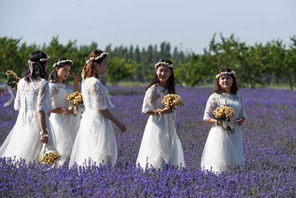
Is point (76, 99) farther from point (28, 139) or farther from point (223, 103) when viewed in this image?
point (223, 103)

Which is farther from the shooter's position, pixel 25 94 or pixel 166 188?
pixel 25 94

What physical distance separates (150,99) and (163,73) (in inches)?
13.7

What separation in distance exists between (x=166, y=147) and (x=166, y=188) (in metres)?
1.88

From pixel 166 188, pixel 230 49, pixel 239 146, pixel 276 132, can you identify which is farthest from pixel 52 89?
pixel 230 49

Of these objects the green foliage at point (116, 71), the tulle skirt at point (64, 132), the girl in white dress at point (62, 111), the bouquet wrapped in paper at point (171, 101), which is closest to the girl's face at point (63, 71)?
the girl in white dress at point (62, 111)

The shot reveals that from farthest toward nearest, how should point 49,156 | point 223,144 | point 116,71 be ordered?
point 116,71
point 223,144
point 49,156

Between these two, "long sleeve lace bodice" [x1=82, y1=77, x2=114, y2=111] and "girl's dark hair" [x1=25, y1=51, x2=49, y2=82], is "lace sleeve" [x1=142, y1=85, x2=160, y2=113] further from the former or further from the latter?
"girl's dark hair" [x1=25, y1=51, x2=49, y2=82]

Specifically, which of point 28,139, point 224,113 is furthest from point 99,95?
point 224,113

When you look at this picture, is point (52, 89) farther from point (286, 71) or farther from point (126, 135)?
point (286, 71)

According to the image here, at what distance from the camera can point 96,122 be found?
562cm

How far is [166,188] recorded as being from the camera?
4195 millimetres

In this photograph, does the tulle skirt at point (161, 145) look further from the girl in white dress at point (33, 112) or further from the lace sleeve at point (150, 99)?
the girl in white dress at point (33, 112)

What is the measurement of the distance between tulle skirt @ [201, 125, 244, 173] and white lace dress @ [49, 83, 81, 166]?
1762 mm

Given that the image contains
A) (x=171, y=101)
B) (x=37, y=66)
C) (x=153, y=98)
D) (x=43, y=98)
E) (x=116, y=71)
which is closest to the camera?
(x=43, y=98)
